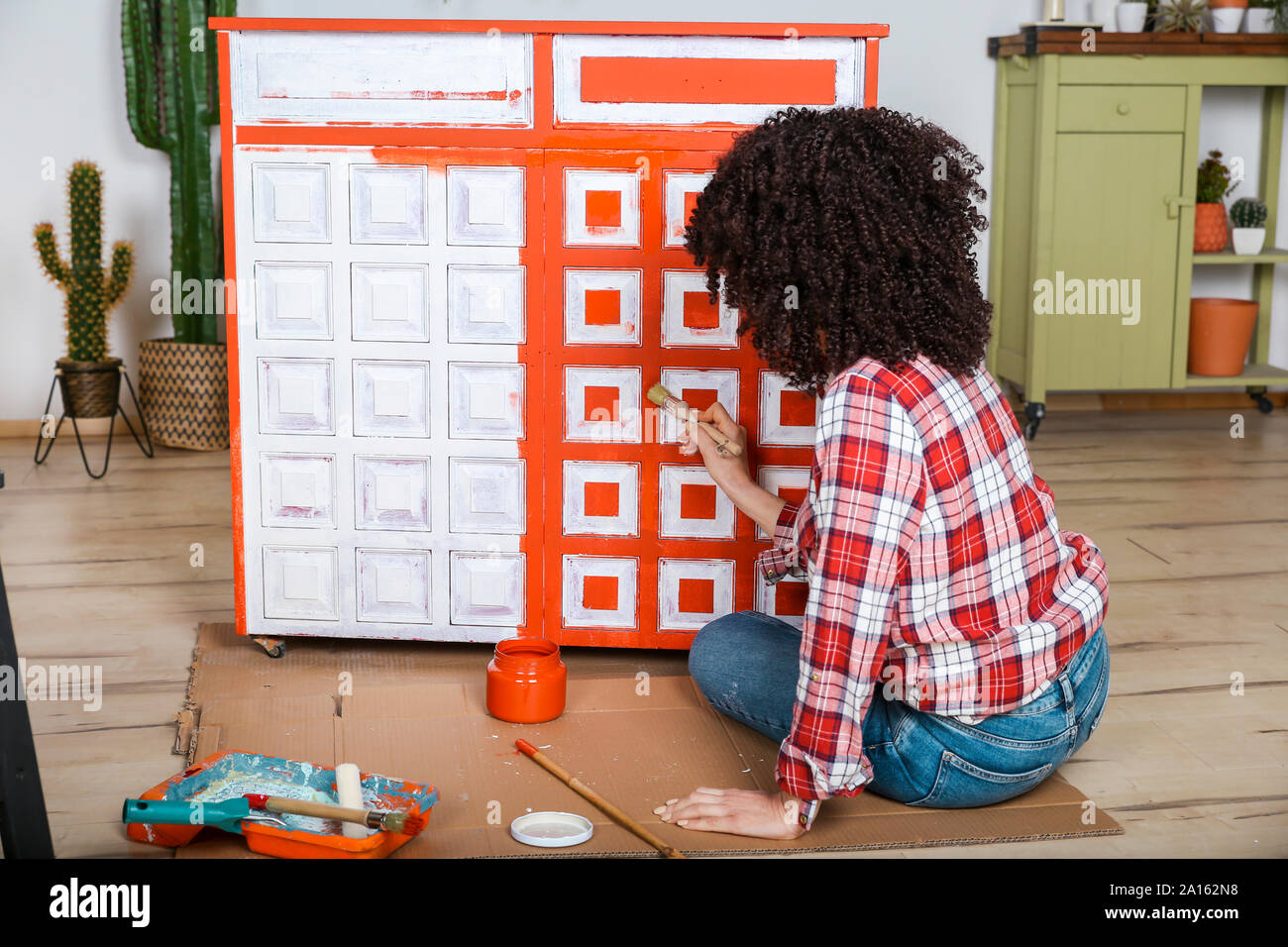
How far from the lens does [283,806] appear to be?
158 centimetres

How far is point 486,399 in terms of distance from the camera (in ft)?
7.14

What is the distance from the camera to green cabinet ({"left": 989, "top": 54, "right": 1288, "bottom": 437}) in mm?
3947

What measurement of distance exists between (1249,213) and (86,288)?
3.46 meters

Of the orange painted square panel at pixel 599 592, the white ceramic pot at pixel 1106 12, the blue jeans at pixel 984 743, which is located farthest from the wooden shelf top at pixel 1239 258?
the blue jeans at pixel 984 743

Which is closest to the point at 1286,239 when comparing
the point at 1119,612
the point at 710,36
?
the point at 1119,612

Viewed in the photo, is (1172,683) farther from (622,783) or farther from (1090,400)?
(1090,400)

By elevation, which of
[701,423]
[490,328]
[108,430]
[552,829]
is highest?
[490,328]

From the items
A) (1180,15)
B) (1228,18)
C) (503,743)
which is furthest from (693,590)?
(1228,18)

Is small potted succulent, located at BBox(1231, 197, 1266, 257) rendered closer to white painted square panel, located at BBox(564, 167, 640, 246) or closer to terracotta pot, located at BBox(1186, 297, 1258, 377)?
terracotta pot, located at BBox(1186, 297, 1258, 377)

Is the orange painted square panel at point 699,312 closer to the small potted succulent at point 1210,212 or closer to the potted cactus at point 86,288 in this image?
the potted cactus at point 86,288

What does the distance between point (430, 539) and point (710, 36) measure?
916 millimetres

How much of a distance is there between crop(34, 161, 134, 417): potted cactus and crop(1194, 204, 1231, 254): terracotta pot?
3.21 metres

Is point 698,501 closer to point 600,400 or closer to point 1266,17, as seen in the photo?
point 600,400
